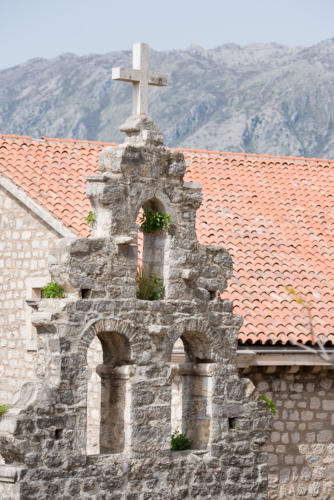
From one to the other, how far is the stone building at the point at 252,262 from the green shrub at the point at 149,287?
66 centimetres

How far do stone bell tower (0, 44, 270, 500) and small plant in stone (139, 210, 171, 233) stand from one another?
0.23ft

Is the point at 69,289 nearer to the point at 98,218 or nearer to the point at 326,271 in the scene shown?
the point at 98,218

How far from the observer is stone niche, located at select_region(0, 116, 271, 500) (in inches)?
392

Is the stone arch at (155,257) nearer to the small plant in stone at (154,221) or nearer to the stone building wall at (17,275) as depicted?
the small plant in stone at (154,221)

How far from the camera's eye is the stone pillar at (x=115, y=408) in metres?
10.5

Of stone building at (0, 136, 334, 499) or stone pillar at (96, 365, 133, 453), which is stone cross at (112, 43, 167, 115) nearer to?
stone pillar at (96, 365, 133, 453)

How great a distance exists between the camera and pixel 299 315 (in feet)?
47.7

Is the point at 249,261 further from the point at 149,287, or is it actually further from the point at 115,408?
the point at 115,408

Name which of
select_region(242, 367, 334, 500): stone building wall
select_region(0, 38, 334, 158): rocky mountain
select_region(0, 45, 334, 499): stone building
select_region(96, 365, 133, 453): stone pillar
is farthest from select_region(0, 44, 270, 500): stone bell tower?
select_region(0, 38, 334, 158): rocky mountain

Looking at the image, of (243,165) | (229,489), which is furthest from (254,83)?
(229,489)

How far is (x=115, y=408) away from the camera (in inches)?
420

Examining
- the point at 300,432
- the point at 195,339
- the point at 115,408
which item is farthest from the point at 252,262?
the point at 115,408

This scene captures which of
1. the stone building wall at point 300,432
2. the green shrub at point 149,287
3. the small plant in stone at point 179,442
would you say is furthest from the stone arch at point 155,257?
the stone building wall at point 300,432

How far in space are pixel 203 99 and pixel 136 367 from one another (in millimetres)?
118566
